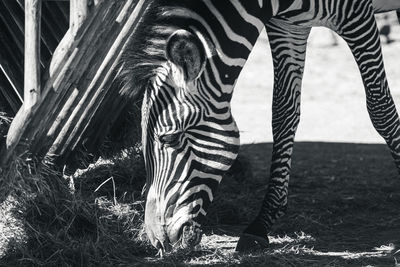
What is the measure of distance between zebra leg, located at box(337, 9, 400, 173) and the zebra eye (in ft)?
5.76

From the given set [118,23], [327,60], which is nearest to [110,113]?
[118,23]

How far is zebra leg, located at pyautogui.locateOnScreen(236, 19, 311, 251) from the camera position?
5.42 meters

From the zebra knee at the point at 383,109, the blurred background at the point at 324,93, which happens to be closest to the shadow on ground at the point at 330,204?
the zebra knee at the point at 383,109

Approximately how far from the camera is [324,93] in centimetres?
1246

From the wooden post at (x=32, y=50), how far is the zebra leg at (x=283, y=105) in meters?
1.82

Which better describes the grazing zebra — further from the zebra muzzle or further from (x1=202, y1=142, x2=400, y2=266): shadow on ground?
(x1=202, y1=142, x2=400, y2=266): shadow on ground

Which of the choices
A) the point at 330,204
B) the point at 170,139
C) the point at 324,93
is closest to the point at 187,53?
the point at 170,139

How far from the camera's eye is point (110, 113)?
5.96 meters

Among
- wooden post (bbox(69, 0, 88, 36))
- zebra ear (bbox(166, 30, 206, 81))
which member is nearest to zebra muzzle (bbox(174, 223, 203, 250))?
zebra ear (bbox(166, 30, 206, 81))

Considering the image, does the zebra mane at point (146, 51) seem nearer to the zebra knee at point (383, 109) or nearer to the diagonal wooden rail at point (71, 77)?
the diagonal wooden rail at point (71, 77)

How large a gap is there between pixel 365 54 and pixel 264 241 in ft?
5.24

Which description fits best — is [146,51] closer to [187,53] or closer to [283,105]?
[187,53]

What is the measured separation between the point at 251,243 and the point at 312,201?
164cm

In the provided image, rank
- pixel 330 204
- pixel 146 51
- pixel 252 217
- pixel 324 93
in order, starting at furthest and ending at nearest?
pixel 324 93 < pixel 330 204 < pixel 252 217 < pixel 146 51
